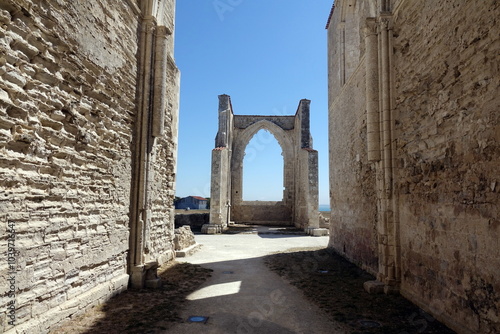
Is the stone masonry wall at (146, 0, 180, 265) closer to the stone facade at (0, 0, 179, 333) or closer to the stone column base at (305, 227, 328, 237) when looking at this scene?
the stone facade at (0, 0, 179, 333)

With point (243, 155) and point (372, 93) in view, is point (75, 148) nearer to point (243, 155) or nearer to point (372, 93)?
point (372, 93)

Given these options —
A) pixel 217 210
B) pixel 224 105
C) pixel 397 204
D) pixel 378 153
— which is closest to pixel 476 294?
pixel 397 204

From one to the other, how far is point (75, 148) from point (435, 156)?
188 inches

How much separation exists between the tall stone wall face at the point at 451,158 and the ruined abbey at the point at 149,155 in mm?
21

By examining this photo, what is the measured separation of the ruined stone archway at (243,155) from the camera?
19781 millimetres

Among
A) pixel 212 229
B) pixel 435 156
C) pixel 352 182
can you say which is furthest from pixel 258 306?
pixel 212 229

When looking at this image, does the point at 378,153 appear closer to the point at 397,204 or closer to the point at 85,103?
the point at 397,204

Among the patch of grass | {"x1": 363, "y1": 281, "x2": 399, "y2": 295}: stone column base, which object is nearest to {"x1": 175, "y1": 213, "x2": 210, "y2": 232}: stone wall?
the patch of grass

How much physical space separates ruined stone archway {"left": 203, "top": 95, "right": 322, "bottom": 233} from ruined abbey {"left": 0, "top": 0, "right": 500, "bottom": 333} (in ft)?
37.9

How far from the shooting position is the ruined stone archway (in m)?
19.8

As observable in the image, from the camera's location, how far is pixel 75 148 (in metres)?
4.44

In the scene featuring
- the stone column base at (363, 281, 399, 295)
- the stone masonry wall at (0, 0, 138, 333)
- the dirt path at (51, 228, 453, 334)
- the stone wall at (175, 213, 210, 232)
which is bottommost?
the dirt path at (51, 228, 453, 334)

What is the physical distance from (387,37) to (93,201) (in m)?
5.60

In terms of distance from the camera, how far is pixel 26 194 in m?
3.50
